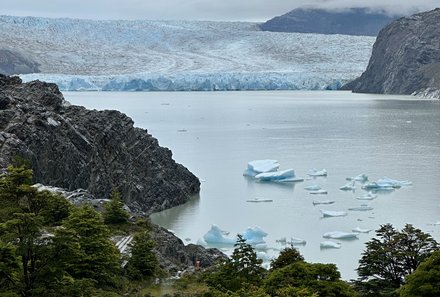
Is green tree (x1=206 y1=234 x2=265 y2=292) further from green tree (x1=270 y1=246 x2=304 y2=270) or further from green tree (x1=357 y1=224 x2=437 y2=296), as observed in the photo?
green tree (x1=357 y1=224 x2=437 y2=296)

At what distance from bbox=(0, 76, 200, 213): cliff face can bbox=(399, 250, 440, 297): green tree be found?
10.5 meters

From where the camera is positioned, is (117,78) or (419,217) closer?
(419,217)

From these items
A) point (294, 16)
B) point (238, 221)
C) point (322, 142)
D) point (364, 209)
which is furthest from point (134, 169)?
point (294, 16)

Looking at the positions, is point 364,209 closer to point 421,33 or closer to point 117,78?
point 117,78

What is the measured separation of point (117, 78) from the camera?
2798 inches

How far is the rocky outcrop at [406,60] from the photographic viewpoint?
82500 millimetres

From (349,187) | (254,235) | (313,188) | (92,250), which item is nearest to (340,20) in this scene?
(349,187)

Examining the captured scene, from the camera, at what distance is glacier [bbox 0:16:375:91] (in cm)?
7200

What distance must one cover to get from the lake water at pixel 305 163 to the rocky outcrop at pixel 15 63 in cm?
1644

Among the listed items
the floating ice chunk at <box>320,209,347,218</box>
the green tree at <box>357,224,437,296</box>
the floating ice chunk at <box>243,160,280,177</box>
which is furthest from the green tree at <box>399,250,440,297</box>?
the floating ice chunk at <box>243,160,280,177</box>

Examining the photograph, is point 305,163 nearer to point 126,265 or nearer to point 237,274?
point 126,265

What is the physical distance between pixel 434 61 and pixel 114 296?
260 ft

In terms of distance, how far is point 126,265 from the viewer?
11312 millimetres

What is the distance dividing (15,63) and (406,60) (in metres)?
44.2
